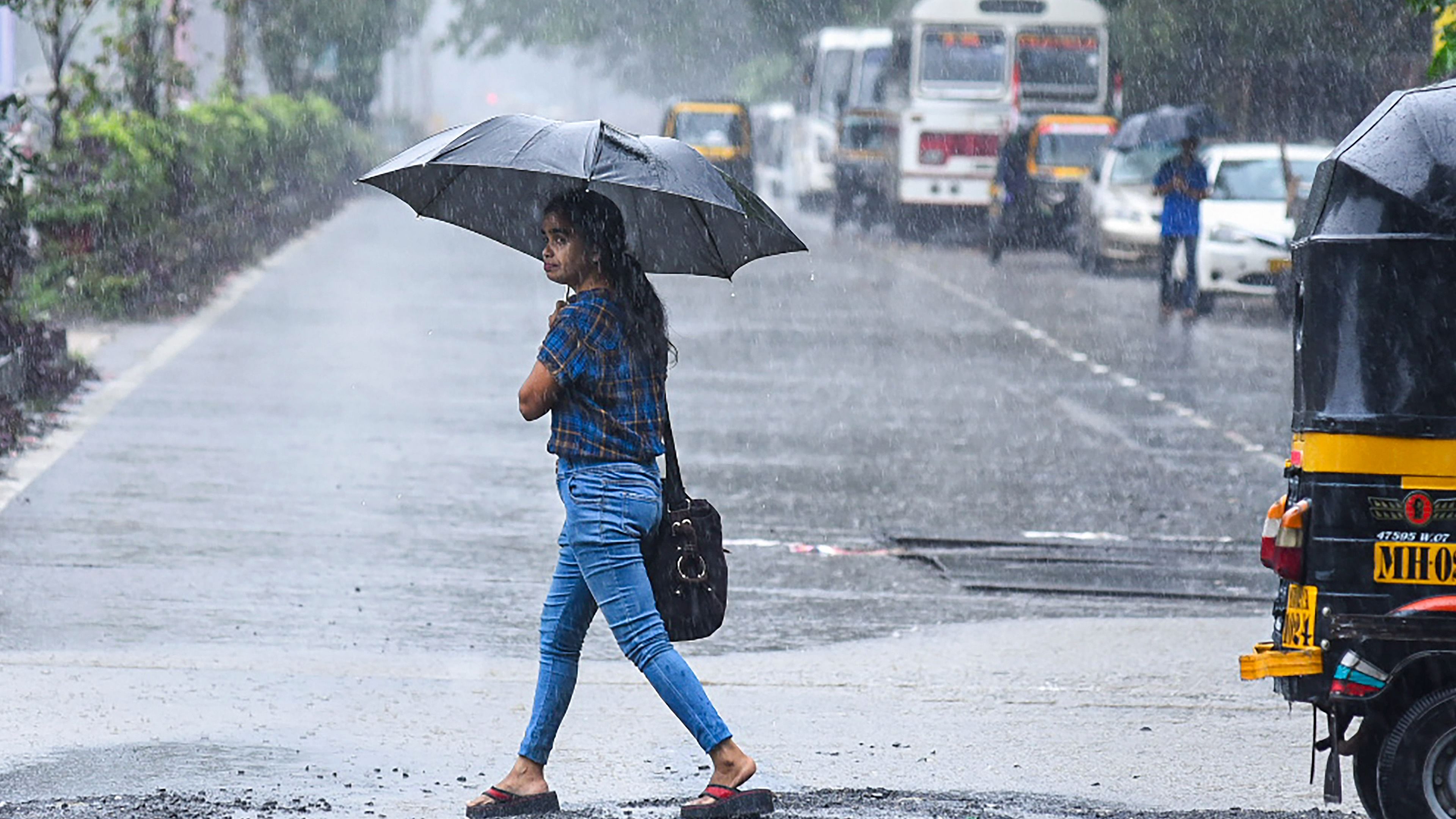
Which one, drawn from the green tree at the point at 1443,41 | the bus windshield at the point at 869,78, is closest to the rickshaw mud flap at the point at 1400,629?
the green tree at the point at 1443,41

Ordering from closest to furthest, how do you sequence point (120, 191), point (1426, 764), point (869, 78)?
point (1426, 764) → point (120, 191) → point (869, 78)

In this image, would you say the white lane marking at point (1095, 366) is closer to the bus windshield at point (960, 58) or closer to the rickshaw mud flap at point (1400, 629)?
the bus windshield at point (960, 58)

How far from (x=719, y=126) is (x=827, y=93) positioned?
389cm

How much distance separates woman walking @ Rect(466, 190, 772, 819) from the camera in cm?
565

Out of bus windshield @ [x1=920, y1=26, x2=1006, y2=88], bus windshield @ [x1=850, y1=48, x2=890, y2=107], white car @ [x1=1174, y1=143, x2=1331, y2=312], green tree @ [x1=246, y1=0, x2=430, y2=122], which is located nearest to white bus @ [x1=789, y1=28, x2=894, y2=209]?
bus windshield @ [x1=850, y1=48, x2=890, y2=107]

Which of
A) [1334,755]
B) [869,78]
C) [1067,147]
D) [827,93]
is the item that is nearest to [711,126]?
[827,93]

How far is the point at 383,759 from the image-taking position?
648cm

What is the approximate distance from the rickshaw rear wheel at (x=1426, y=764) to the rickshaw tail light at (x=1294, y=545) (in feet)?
1.37

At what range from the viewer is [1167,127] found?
24.2 metres

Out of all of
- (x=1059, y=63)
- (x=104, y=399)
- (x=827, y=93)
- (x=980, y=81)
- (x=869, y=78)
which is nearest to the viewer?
(x=104, y=399)

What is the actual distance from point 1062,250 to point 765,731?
89.7 feet

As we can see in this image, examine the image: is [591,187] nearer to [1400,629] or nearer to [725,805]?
[725,805]

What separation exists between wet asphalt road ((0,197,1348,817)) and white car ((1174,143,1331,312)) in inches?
107

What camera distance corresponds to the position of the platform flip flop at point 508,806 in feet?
19.0
